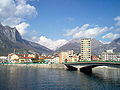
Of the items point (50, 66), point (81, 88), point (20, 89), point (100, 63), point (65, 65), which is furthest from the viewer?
point (50, 66)

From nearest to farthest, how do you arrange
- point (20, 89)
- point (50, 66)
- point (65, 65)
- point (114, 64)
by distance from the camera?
point (20, 89) → point (114, 64) → point (65, 65) → point (50, 66)

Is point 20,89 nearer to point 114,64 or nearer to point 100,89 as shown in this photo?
point 100,89

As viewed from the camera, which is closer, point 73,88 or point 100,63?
point 73,88

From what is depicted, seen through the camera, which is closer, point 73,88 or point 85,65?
point 73,88

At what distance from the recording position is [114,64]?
109125 mm

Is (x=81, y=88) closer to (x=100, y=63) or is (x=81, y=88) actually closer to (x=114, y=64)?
(x=114, y=64)

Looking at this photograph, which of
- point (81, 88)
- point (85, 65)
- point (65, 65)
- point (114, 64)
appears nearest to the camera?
point (81, 88)

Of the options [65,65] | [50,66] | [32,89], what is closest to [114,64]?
[32,89]

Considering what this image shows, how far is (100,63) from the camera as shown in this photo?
125 meters

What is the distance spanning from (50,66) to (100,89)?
137025mm

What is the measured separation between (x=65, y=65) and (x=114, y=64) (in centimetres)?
7725

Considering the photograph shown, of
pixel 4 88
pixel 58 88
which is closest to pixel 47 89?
pixel 58 88

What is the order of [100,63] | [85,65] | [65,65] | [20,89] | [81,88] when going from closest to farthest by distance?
[20,89], [81,88], [100,63], [85,65], [65,65]

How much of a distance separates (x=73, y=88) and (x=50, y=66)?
443ft
